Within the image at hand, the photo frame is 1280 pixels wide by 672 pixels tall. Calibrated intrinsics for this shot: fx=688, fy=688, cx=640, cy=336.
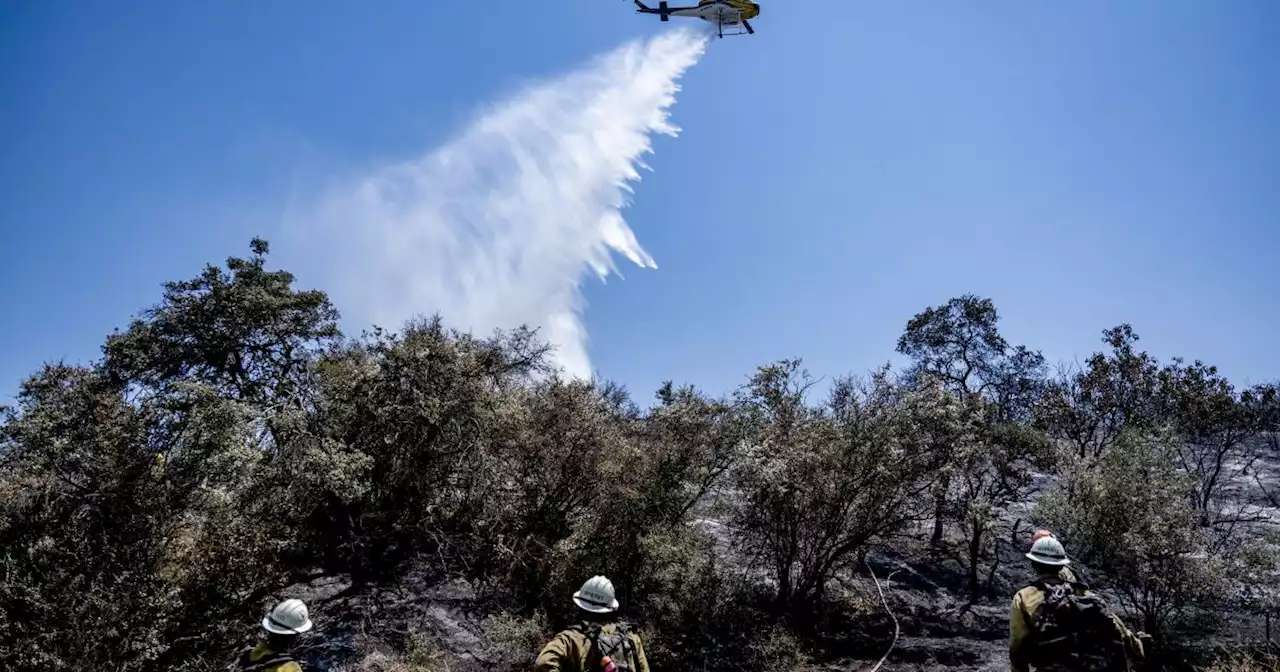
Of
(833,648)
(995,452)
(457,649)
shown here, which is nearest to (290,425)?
(457,649)

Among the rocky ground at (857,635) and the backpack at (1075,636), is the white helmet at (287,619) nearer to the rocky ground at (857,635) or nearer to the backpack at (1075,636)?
the backpack at (1075,636)

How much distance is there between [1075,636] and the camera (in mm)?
5660

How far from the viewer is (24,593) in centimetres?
1082

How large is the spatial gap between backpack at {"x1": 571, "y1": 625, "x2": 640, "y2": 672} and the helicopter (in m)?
16.0

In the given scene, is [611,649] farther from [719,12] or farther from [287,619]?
[719,12]

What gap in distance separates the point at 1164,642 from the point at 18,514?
25217mm

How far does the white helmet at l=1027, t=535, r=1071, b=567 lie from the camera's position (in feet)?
19.7

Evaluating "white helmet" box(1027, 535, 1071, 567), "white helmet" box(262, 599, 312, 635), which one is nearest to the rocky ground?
"white helmet" box(262, 599, 312, 635)

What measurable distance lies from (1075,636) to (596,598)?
4.07 metres

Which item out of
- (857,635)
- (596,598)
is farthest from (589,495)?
(596,598)

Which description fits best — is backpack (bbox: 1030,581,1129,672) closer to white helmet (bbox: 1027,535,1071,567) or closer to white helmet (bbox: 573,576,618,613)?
white helmet (bbox: 1027,535,1071,567)

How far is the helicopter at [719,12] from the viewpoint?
59.3 feet

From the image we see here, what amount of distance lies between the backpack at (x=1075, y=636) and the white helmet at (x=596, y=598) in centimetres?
366

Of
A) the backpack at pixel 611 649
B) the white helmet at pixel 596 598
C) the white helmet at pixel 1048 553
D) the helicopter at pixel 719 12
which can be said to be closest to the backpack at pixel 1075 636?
the white helmet at pixel 1048 553
